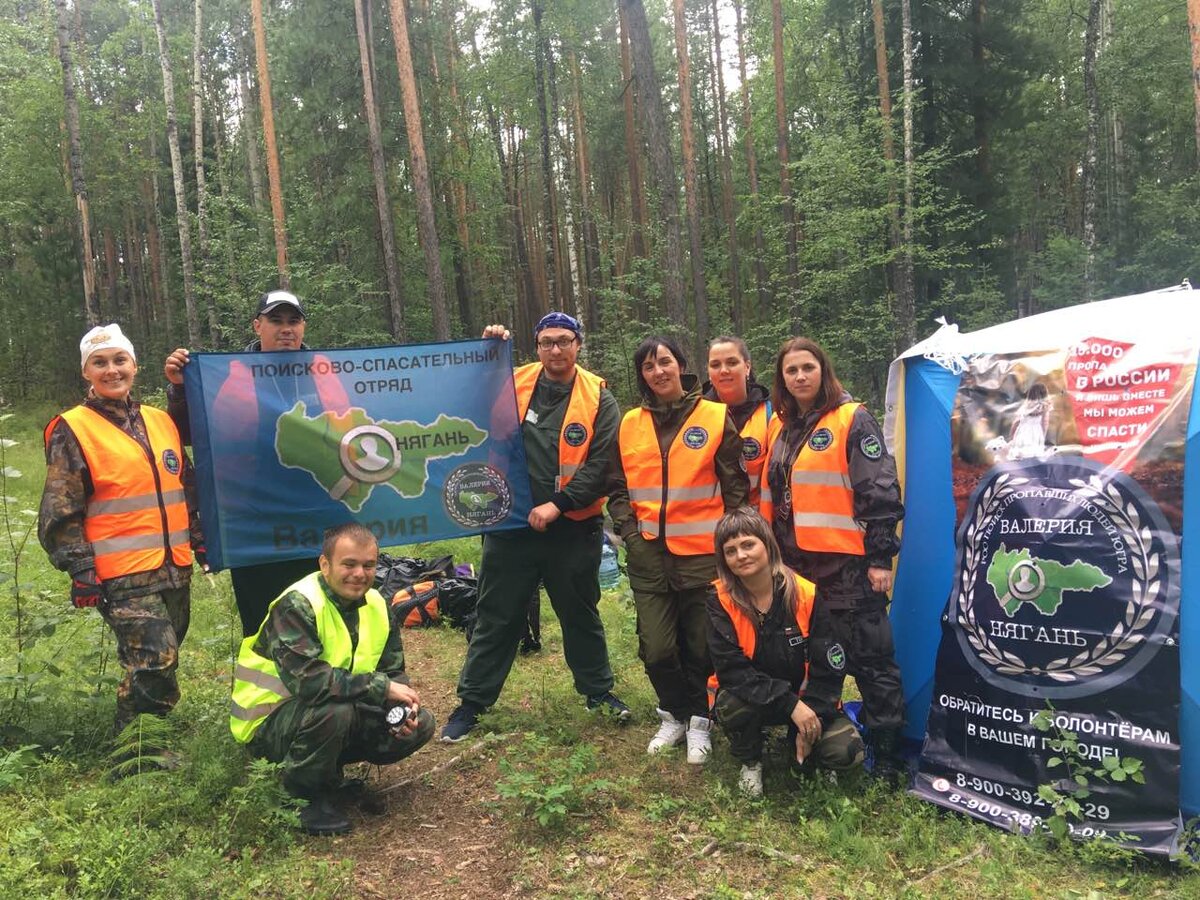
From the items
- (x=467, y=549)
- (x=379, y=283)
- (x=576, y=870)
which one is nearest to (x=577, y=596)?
(x=576, y=870)

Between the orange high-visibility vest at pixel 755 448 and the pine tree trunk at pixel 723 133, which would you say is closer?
the orange high-visibility vest at pixel 755 448

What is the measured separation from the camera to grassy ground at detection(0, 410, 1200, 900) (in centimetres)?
285

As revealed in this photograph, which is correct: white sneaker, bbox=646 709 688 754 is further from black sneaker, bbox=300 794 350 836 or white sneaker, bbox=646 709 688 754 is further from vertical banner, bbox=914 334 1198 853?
black sneaker, bbox=300 794 350 836

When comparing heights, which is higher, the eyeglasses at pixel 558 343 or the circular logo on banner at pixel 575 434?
the eyeglasses at pixel 558 343

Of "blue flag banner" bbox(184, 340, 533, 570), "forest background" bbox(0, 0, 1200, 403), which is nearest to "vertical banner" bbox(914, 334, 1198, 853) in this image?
"blue flag banner" bbox(184, 340, 533, 570)

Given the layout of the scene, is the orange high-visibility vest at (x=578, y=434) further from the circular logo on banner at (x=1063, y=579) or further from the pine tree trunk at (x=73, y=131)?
the pine tree trunk at (x=73, y=131)

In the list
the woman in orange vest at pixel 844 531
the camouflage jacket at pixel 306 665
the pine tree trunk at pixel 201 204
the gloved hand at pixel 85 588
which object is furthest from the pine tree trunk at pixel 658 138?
the pine tree trunk at pixel 201 204

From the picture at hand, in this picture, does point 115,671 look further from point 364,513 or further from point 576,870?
point 576,870

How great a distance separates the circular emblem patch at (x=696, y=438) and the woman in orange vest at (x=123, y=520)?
2.63 meters

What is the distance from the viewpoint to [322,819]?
336 cm

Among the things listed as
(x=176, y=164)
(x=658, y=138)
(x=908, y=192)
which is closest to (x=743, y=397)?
(x=658, y=138)

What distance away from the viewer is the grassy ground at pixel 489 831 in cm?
285

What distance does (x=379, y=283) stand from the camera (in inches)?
815

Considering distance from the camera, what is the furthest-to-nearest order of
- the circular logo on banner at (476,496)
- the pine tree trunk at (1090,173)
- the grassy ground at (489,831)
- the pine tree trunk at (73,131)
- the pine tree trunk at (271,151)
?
the pine tree trunk at (1090,173)
the pine tree trunk at (271,151)
the pine tree trunk at (73,131)
the circular logo on banner at (476,496)
the grassy ground at (489,831)
